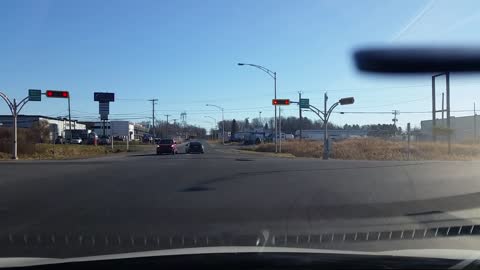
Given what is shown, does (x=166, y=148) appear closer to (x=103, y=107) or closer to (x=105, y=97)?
(x=105, y=97)

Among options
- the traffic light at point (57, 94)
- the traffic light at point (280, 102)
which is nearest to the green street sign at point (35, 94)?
the traffic light at point (57, 94)

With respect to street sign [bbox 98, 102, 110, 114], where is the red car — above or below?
below

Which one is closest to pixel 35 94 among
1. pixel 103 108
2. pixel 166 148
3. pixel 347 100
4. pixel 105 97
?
pixel 166 148

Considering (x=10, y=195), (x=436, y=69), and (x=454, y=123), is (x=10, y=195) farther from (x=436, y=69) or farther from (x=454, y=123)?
(x=454, y=123)

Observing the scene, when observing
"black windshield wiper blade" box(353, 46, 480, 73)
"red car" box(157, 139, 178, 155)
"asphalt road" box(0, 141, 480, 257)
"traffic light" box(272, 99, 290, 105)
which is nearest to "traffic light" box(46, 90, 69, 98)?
"red car" box(157, 139, 178, 155)

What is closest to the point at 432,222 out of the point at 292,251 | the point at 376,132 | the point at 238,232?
the point at 238,232

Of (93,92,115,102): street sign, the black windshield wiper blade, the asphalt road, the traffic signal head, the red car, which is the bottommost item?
the asphalt road

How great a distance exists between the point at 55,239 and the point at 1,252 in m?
1.03

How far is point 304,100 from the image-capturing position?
5384 centimetres

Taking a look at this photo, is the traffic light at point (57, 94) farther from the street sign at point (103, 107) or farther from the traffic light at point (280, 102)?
the street sign at point (103, 107)

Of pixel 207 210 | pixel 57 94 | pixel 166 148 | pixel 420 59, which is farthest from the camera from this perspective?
pixel 166 148

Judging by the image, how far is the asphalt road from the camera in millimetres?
8297

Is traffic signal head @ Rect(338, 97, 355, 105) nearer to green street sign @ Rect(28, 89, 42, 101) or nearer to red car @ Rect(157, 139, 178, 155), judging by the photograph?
red car @ Rect(157, 139, 178, 155)

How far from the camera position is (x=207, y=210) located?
11.5 m
